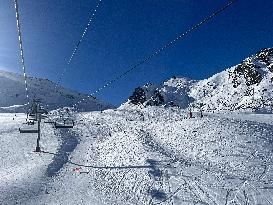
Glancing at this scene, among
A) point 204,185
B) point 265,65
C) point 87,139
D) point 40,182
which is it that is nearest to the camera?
point 204,185

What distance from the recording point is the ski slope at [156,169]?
19609 millimetres

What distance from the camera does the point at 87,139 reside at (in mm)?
50219

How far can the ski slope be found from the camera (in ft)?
64.3

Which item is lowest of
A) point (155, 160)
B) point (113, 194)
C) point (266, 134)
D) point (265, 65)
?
point (113, 194)

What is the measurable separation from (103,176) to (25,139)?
2383 centimetres

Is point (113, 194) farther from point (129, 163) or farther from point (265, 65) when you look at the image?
point (265, 65)

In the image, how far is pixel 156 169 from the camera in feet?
80.2

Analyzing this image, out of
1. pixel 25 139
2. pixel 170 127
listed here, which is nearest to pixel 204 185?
pixel 170 127

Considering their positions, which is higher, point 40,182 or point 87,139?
point 87,139

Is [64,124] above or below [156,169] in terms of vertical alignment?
above

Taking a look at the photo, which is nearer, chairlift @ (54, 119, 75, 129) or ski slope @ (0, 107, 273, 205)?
ski slope @ (0, 107, 273, 205)

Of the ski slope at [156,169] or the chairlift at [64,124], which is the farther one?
the chairlift at [64,124]

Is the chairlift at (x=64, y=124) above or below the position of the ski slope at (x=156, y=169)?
above

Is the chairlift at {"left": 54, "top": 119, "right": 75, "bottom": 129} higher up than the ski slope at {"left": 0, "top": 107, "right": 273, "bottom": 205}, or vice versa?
the chairlift at {"left": 54, "top": 119, "right": 75, "bottom": 129}
